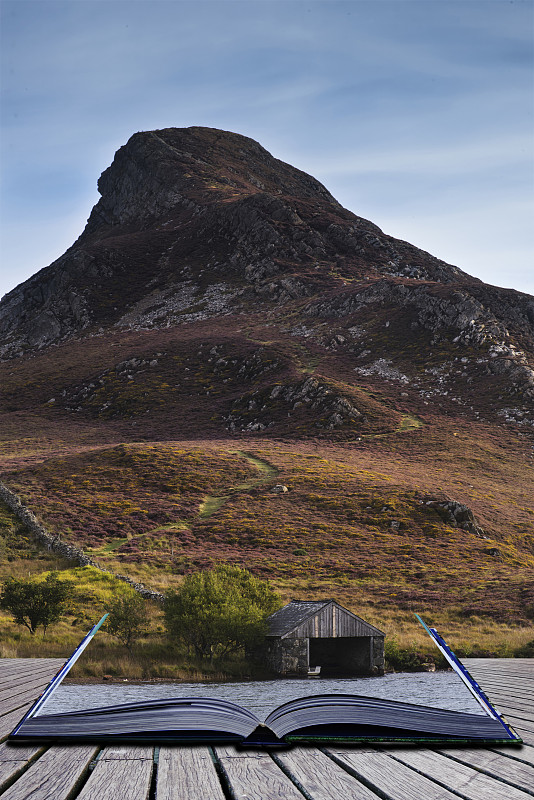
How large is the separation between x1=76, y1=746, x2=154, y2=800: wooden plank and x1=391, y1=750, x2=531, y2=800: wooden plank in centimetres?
198

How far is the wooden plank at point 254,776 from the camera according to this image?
170 inches

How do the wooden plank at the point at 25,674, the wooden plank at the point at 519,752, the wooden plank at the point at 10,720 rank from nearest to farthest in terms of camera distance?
the wooden plank at the point at 519,752 < the wooden plank at the point at 10,720 < the wooden plank at the point at 25,674

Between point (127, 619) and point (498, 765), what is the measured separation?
1041 inches

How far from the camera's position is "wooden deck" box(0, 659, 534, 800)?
14.2ft

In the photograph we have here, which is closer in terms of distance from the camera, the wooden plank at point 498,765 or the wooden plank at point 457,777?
the wooden plank at point 457,777

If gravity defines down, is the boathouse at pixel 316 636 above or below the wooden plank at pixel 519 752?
below

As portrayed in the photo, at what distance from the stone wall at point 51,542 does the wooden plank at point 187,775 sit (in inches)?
1373

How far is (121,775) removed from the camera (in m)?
4.64

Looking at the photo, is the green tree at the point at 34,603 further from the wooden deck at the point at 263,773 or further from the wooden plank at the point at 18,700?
the wooden deck at the point at 263,773

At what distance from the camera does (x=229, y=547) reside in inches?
2098

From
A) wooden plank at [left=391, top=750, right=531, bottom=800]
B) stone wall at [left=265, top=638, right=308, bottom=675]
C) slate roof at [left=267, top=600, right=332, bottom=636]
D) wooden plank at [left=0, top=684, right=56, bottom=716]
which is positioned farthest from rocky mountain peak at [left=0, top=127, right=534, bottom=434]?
wooden plank at [left=391, top=750, right=531, bottom=800]

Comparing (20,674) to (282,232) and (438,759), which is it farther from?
(282,232)

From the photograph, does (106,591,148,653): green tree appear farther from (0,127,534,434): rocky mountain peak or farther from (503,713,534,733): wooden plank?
(0,127,534,434): rocky mountain peak

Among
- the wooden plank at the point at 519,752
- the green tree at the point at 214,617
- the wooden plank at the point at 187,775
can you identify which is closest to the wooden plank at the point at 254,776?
the wooden plank at the point at 187,775
